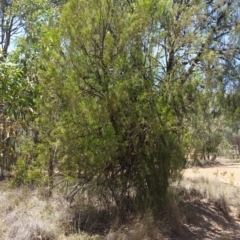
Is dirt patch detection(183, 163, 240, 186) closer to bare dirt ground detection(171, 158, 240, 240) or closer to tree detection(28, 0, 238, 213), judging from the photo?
bare dirt ground detection(171, 158, 240, 240)

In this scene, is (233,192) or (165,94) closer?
(165,94)

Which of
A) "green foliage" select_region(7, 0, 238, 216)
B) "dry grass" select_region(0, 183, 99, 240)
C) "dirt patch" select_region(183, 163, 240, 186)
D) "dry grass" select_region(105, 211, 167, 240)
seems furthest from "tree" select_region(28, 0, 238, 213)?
"dirt patch" select_region(183, 163, 240, 186)

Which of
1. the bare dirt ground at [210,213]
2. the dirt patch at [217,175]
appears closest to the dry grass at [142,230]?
the bare dirt ground at [210,213]

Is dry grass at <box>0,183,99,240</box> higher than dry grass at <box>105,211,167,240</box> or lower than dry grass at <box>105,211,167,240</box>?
higher

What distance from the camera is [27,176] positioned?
26.6ft

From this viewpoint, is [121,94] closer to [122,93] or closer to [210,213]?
[122,93]

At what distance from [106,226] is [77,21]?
4.06 meters

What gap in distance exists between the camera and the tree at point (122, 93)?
7492mm

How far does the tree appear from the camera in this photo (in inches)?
295

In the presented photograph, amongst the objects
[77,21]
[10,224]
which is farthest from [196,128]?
[10,224]

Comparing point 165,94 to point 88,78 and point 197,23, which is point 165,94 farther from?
point 197,23

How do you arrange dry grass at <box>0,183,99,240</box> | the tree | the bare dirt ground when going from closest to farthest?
dry grass at <box>0,183,99,240</box> → the tree → the bare dirt ground

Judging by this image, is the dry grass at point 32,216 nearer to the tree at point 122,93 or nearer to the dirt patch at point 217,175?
the tree at point 122,93

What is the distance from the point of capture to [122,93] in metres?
7.66
